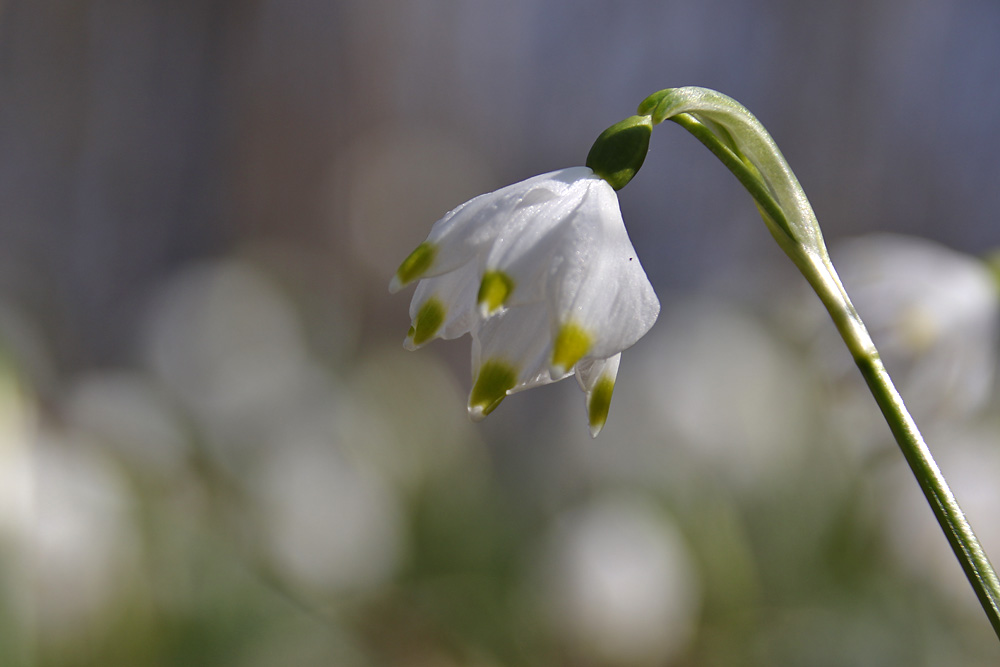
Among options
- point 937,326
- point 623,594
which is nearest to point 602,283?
point 937,326

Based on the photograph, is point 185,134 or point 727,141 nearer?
point 727,141

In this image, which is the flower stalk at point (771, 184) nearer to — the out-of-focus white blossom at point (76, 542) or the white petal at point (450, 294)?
the white petal at point (450, 294)

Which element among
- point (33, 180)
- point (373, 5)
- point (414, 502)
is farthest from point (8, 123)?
point (414, 502)

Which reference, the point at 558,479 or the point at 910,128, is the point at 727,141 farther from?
the point at 910,128

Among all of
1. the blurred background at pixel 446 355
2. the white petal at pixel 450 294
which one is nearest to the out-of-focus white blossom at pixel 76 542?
the blurred background at pixel 446 355

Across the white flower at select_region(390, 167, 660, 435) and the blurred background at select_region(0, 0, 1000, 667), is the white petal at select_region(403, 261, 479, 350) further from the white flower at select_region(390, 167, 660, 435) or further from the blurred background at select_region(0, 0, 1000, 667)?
the blurred background at select_region(0, 0, 1000, 667)

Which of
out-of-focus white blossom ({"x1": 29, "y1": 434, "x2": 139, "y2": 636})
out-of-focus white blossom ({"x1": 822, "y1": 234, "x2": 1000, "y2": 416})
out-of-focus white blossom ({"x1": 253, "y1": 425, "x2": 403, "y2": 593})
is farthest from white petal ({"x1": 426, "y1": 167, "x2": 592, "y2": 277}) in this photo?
out-of-focus white blossom ({"x1": 253, "y1": 425, "x2": 403, "y2": 593})
